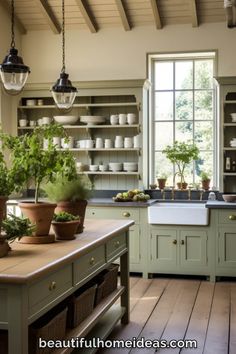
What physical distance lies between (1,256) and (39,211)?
1.54 feet

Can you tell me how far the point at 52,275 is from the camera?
8.37 feet

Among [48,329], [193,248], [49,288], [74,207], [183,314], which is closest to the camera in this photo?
[49,288]

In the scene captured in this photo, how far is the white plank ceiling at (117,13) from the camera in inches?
249

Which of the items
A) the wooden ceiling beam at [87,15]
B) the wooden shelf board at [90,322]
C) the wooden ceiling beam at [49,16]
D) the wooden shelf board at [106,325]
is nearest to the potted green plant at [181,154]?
the wooden ceiling beam at [87,15]

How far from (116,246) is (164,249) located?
2248 mm

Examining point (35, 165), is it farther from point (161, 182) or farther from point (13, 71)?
point (161, 182)

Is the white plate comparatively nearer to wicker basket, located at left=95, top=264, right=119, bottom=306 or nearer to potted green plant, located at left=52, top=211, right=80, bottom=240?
wicker basket, located at left=95, top=264, right=119, bottom=306

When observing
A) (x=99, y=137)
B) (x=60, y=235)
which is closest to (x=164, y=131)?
(x=99, y=137)

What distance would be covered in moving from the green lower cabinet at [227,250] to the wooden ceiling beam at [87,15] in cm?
309

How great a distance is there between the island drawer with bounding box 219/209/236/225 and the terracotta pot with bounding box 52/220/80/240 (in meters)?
2.97

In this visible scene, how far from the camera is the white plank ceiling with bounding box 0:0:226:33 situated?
20.7ft

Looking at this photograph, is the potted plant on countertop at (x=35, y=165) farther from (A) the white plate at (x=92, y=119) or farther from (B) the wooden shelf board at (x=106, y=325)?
(A) the white plate at (x=92, y=119)

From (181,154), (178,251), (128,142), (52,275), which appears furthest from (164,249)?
(52,275)

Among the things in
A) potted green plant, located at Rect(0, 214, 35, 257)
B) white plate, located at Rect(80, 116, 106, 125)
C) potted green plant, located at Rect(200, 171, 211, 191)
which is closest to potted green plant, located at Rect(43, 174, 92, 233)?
potted green plant, located at Rect(0, 214, 35, 257)
